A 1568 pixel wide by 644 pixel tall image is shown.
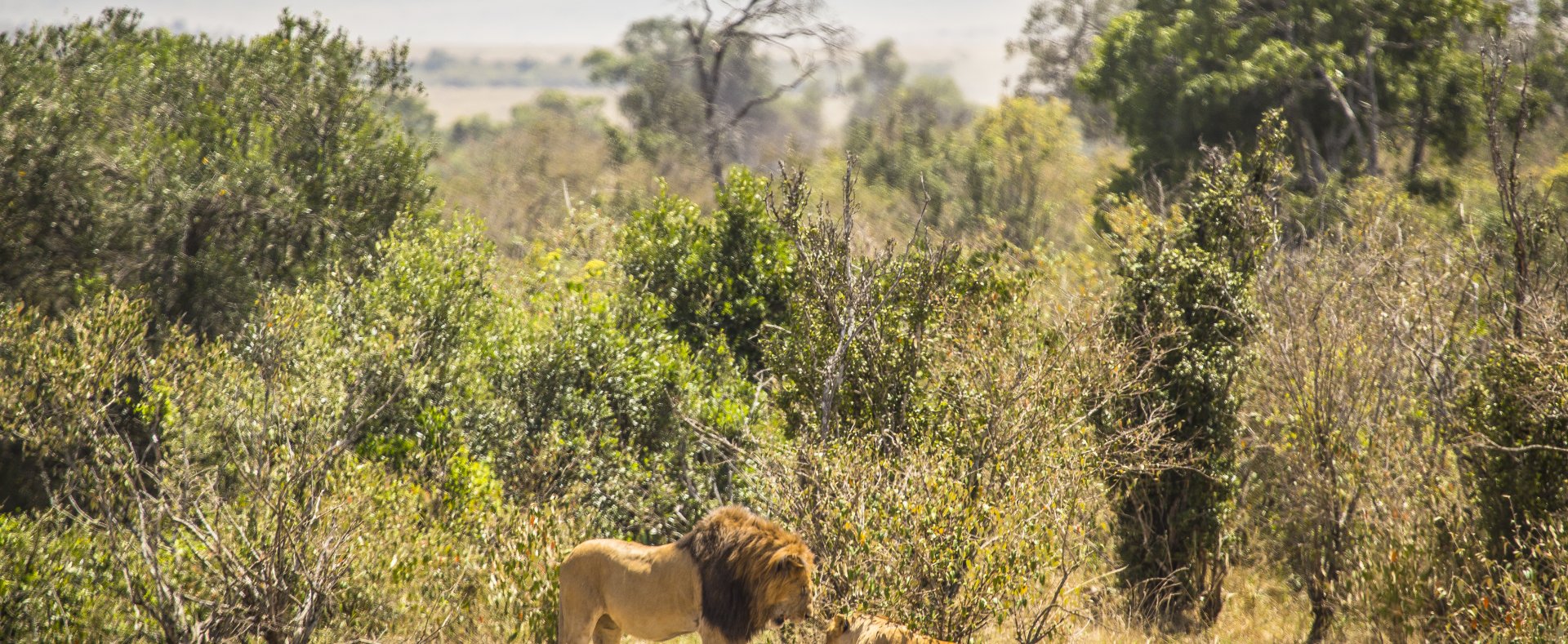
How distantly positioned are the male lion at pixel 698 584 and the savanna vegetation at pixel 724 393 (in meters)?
0.67

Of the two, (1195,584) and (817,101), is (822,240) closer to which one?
(1195,584)

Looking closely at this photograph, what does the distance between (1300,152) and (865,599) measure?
31246mm

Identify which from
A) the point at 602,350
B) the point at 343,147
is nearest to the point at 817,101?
the point at 343,147

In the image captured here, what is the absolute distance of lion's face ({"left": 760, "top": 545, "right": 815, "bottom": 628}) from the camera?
30.0 ft

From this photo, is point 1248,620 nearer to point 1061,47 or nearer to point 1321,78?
point 1321,78

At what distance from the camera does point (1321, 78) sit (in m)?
33.2

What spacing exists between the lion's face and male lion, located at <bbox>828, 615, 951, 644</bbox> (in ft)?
1.07

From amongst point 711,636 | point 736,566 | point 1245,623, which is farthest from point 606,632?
point 1245,623

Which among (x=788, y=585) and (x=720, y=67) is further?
(x=720, y=67)

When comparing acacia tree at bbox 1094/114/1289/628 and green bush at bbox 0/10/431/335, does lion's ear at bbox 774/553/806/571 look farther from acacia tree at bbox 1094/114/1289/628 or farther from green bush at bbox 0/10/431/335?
green bush at bbox 0/10/431/335

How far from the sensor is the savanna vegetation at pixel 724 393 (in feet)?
37.2

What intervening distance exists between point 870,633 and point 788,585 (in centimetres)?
81

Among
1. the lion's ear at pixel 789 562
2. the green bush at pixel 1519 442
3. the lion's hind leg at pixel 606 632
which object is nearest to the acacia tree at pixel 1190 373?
the green bush at pixel 1519 442

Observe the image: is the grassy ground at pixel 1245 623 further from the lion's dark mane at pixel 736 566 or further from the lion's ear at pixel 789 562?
the lion's ear at pixel 789 562
